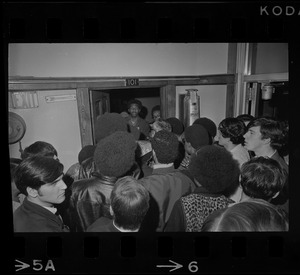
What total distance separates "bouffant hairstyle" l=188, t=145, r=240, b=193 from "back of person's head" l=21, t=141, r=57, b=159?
0.56 metres

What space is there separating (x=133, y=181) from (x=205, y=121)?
0.39 metres

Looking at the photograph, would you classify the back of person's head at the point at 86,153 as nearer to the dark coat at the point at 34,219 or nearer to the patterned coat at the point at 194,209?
the dark coat at the point at 34,219

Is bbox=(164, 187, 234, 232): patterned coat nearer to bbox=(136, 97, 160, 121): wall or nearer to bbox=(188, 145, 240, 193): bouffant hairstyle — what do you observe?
bbox=(188, 145, 240, 193): bouffant hairstyle

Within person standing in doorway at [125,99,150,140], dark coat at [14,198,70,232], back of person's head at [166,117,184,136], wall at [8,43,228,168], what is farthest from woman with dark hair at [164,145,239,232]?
dark coat at [14,198,70,232]

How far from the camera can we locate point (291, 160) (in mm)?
1367

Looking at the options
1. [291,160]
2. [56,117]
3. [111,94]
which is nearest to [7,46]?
[56,117]

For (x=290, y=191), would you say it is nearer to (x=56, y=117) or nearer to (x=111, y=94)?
(x=111, y=94)

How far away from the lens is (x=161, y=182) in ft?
4.37

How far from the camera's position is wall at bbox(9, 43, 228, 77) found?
52.0 inches

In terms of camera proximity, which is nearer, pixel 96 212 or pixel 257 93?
pixel 96 212

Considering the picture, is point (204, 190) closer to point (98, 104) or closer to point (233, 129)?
point (233, 129)

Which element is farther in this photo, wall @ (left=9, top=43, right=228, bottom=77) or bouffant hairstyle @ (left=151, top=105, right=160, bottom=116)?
bouffant hairstyle @ (left=151, top=105, right=160, bottom=116)

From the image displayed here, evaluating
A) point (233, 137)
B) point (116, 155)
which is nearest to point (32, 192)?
point (116, 155)

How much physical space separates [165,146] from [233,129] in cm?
30
